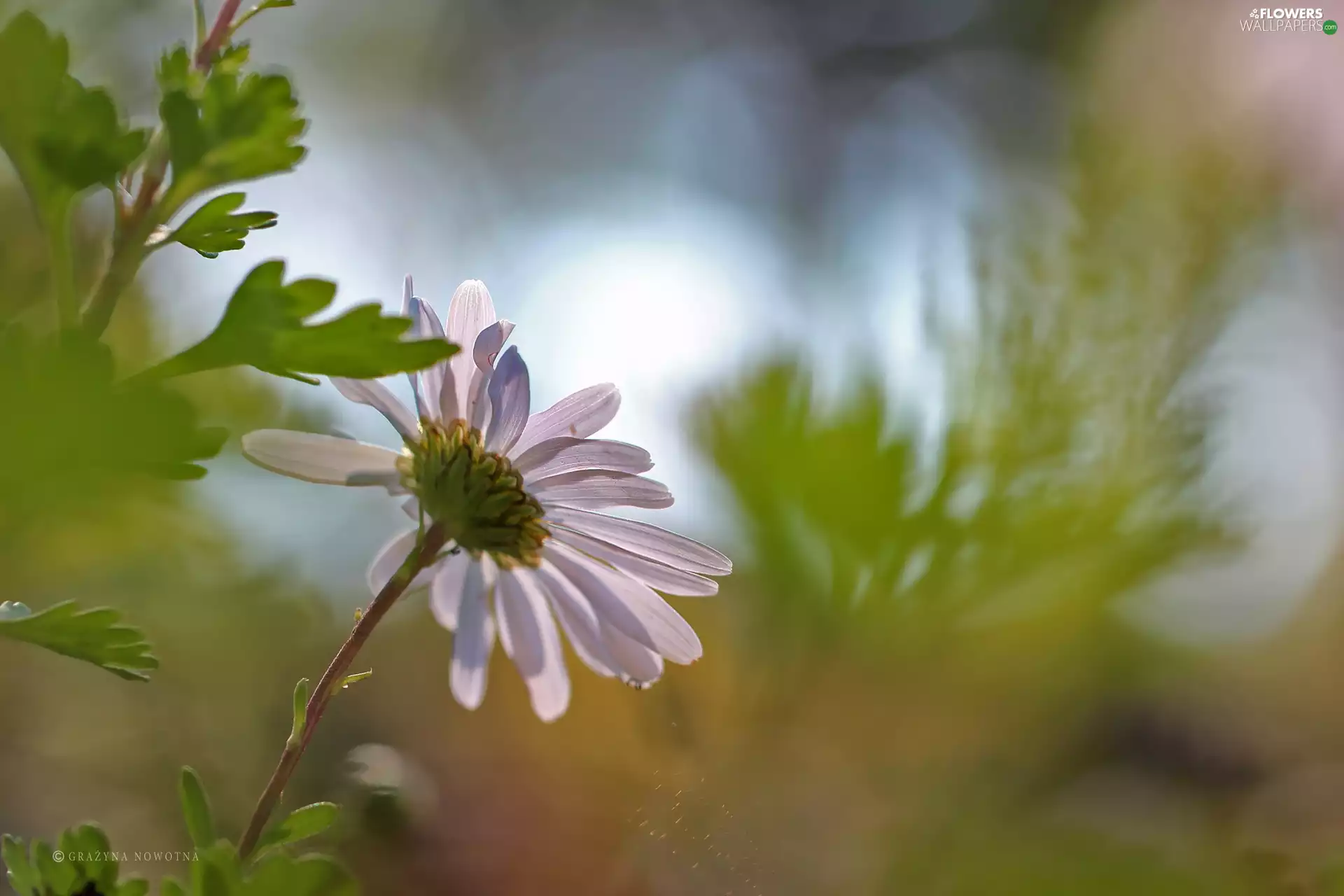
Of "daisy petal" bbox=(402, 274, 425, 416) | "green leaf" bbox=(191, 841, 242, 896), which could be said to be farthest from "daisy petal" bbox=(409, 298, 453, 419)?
"green leaf" bbox=(191, 841, 242, 896)

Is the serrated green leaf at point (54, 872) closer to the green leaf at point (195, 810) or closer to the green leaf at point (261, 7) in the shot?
the green leaf at point (195, 810)

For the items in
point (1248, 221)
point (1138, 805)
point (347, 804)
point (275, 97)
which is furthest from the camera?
point (1248, 221)

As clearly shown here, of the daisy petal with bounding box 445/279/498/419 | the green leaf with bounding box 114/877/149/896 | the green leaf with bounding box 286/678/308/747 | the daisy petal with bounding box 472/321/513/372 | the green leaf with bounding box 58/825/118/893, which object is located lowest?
the green leaf with bounding box 114/877/149/896

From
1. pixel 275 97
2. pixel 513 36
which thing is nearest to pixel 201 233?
pixel 275 97

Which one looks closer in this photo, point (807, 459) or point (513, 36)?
point (807, 459)

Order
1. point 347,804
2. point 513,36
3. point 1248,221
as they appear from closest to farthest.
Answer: point 347,804 → point 1248,221 → point 513,36

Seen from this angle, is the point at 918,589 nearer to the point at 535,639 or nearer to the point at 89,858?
the point at 535,639

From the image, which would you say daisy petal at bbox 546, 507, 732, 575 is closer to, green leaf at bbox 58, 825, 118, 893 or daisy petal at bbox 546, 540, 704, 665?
daisy petal at bbox 546, 540, 704, 665

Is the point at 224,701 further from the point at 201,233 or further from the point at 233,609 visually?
the point at 201,233
